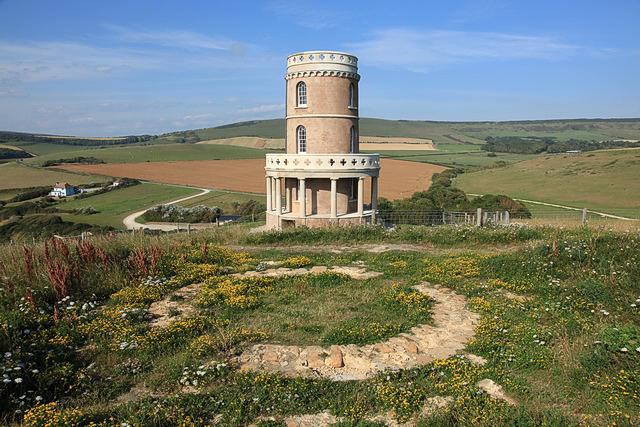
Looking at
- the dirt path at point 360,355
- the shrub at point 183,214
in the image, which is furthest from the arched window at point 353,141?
the shrub at point 183,214

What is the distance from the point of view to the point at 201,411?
8500mm

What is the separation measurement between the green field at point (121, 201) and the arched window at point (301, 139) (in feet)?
113

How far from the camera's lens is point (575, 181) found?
73.3m

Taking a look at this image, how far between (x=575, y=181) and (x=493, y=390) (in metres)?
73.9

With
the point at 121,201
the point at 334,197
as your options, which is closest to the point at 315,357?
the point at 334,197

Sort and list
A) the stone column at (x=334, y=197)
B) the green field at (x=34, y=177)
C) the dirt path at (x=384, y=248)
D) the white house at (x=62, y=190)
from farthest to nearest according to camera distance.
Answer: the green field at (x=34, y=177) → the white house at (x=62, y=190) → the stone column at (x=334, y=197) → the dirt path at (x=384, y=248)

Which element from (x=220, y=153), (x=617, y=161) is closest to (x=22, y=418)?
(x=617, y=161)

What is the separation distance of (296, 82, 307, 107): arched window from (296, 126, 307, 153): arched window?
1478mm

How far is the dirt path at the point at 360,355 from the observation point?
1018cm

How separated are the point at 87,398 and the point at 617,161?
91.8 meters

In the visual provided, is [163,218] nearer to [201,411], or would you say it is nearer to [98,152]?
[201,411]

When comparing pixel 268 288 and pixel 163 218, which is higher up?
pixel 268 288

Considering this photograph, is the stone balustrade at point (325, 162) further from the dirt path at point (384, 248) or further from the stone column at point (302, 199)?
the dirt path at point (384, 248)

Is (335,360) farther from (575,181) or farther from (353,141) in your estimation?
(575,181)
